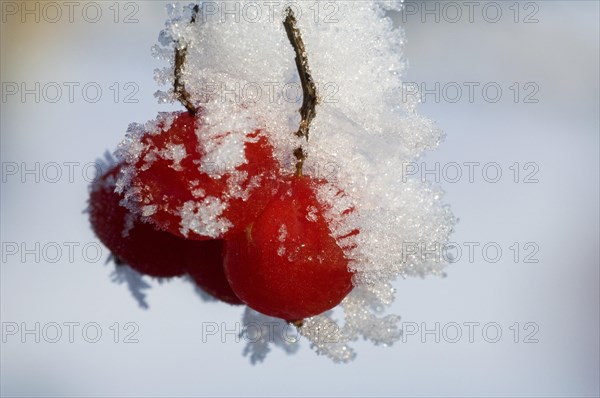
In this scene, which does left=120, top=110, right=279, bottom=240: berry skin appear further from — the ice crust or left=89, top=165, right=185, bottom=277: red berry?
left=89, top=165, right=185, bottom=277: red berry

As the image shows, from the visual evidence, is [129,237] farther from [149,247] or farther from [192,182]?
[192,182]

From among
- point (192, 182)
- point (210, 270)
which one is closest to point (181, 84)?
point (192, 182)

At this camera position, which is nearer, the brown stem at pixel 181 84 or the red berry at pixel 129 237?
the brown stem at pixel 181 84

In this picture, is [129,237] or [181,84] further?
[129,237]

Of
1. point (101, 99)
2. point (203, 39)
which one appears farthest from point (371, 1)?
point (101, 99)

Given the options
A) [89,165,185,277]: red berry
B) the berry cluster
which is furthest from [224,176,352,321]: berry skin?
[89,165,185,277]: red berry

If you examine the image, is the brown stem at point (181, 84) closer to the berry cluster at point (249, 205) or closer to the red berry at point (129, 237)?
the berry cluster at point (249, 205)

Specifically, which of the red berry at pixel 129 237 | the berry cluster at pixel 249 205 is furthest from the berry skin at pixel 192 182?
the red berry at pixel 129 237
